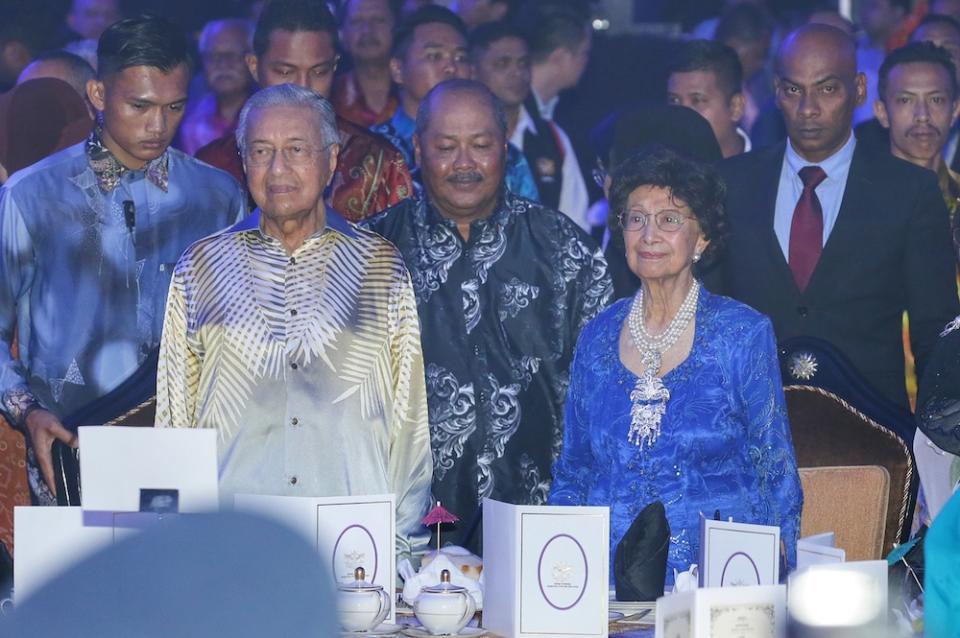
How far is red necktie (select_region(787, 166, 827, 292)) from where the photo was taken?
4734 millimetres

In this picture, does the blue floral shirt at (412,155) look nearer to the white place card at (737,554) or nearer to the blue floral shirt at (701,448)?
the blue floral shirt at (701,448)

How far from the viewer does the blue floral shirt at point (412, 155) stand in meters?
4.97

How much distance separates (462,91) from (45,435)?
152cm

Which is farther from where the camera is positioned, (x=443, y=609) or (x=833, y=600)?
(x=443, y=609)

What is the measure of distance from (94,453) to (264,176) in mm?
1123

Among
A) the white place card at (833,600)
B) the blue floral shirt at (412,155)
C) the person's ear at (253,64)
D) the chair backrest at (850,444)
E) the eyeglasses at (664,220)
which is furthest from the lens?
the blue floral shirt at (412,155)

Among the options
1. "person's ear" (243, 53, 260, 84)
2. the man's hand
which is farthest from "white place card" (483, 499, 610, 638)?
"person's ear" (243, 53, 260, 84)

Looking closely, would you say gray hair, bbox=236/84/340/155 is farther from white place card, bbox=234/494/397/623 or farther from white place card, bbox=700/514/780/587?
white place card, bbox=700/514/780/587

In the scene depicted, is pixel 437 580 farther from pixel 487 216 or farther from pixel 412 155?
pixel 412 155

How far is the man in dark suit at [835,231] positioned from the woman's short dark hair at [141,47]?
1779mm

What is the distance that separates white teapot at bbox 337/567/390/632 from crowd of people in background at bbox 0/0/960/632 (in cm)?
58

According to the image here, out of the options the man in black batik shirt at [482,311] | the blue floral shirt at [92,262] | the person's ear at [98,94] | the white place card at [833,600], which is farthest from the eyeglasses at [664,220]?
the white place card at [833,600]

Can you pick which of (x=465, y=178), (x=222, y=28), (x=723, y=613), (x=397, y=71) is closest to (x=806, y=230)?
(x=465, y=178)

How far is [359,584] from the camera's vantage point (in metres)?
2.78
